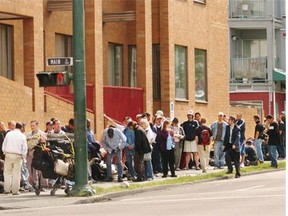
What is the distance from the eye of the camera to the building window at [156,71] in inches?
1847

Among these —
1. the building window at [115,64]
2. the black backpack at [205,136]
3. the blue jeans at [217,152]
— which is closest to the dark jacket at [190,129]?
the black backpack at [205,136]

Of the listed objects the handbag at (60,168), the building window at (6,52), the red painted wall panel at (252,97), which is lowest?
the handbag at (60,168)

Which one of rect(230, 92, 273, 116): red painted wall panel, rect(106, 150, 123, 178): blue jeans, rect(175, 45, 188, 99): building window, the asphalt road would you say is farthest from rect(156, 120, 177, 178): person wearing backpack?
rect(230, 92, 273, 116): red painted wall panel

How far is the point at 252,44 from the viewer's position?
2628 inches

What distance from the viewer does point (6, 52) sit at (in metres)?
38.6

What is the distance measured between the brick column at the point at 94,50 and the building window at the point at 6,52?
341cm

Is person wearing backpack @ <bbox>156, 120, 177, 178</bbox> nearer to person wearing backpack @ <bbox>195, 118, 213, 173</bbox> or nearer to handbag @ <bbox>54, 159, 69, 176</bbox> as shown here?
person wearing backpack @ <bbox>195, 118, 213, 173</bbox>

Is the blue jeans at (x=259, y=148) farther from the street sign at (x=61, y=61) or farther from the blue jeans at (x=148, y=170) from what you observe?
the street sign at (x=61, y=61)

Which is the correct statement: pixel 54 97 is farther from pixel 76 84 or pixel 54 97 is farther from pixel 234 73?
pixel 234 73

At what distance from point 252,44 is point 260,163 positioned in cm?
2386

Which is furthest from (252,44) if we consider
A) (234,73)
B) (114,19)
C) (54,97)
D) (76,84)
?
(76,84)

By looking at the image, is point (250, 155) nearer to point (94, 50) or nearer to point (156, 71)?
point (156, 71)

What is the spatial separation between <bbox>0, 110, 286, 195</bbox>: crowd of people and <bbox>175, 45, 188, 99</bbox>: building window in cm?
386

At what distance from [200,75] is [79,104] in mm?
22195
